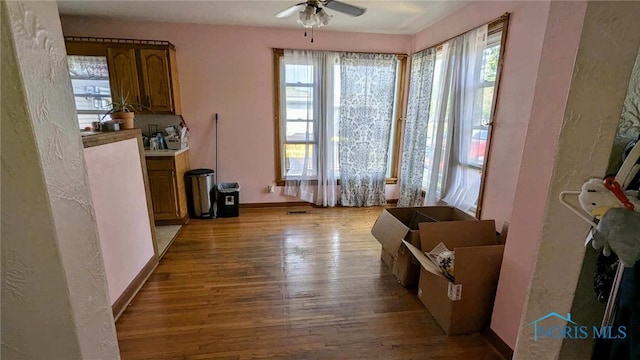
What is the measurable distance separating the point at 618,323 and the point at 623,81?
0.63m

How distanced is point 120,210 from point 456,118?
3006mm

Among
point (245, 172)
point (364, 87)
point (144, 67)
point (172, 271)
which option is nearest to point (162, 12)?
point (144, 67)

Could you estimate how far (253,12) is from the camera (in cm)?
317

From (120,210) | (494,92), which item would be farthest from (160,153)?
(494,92)

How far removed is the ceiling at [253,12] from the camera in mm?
2898

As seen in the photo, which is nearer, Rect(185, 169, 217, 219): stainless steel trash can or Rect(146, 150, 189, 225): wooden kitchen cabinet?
Rect(146, 150, 189, 225): wooden kitchen cabinet

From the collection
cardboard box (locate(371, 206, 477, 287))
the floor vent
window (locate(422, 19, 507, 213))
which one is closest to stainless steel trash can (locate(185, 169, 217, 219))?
the floor vent

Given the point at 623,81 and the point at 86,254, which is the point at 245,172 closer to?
the point at 86,254

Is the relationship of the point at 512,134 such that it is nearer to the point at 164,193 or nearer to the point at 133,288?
the point at 133,288

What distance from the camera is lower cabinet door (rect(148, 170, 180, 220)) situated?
3.40 metres

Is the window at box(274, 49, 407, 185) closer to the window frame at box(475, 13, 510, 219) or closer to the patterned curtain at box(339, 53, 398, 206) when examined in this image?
the patterned curtain at box(339, 53, 398, 206)

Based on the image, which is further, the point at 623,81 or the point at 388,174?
the point at 388,174

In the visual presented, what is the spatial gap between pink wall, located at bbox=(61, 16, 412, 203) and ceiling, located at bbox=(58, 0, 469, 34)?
15 centimetres

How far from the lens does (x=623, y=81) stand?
0.76 m
